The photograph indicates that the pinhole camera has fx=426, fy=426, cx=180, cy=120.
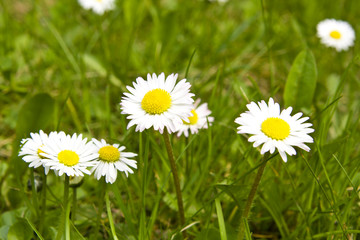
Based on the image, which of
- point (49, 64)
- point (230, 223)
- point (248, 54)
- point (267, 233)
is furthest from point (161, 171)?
point (248, 54)

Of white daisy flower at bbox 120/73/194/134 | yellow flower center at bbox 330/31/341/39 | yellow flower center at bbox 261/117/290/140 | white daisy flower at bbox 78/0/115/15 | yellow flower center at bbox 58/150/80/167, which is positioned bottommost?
yellow flower center at bbox 58/150/80/167

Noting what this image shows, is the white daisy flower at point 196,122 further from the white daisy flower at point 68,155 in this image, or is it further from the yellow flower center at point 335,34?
the yellow flower center at point 335,34

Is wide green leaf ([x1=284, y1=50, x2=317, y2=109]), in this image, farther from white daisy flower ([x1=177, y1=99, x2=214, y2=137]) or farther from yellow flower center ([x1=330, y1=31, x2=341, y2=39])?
yellow flower center ([x1=330, y1=31, x2=341, y2=39])

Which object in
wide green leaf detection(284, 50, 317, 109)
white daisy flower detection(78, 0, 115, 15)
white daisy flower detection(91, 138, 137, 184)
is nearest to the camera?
white daisy flower detection(91, 138, 137, 184)

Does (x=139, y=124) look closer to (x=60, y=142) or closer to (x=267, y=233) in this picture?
(x=60, y=142)

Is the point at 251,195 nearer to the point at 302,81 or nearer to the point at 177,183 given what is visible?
the point at 177,183

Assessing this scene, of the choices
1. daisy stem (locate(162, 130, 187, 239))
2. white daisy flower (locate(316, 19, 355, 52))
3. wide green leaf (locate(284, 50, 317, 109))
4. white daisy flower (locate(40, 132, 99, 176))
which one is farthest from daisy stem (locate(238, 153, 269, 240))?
white daisy flower (locate(316, 19, 355, 52))

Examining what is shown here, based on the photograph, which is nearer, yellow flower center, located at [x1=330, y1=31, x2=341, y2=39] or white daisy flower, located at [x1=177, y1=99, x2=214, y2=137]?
white daisy flower, located at [x1=177, y1=99, x2=214, y2=137]
